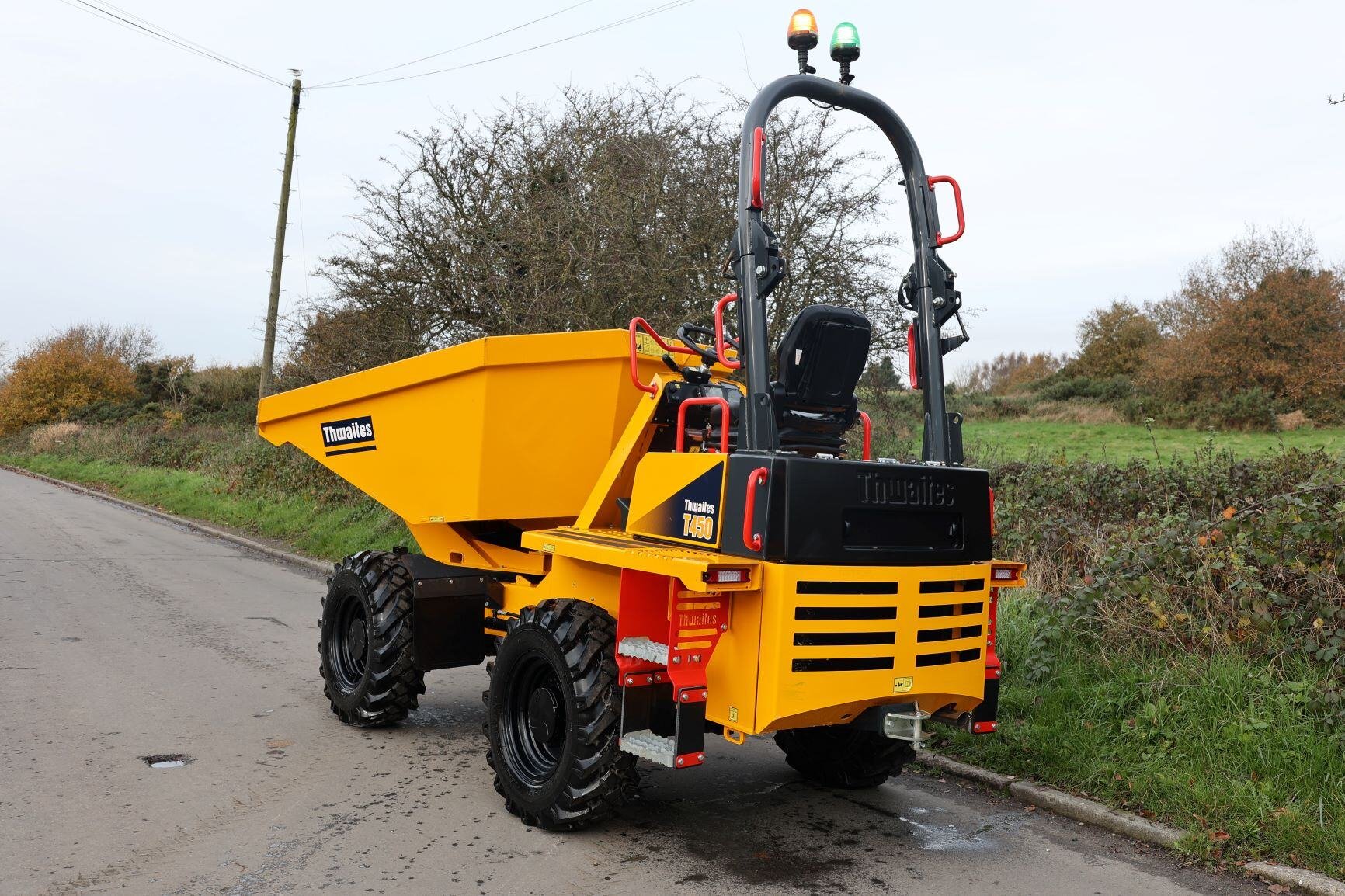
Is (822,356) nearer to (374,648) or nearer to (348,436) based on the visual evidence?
(374,648)

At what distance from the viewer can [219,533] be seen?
16938mm

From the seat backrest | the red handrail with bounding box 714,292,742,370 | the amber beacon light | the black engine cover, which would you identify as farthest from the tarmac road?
the amber beacon light

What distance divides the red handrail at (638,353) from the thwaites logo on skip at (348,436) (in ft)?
6.00

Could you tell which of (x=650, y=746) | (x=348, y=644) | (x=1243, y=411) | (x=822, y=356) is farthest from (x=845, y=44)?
(x=1243, y=411)

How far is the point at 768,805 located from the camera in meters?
4.96

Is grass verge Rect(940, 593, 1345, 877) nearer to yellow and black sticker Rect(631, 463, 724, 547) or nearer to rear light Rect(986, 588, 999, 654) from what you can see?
rear light Rect(986, 588, 999, 654)

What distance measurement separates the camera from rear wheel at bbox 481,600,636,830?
171 inches

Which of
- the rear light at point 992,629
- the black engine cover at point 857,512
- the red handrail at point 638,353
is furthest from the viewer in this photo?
the red handrail at point 638,353

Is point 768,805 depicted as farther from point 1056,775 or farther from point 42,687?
point 42,687

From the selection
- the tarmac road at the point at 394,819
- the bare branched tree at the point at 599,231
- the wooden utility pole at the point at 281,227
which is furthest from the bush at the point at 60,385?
the tarmac road at the point at 394,819

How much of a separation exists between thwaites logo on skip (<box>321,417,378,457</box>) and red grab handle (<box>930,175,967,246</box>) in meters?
3.39

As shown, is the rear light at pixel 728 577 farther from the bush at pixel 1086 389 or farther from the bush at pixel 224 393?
the bush at pixel 224 393

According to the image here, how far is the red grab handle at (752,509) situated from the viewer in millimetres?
3965

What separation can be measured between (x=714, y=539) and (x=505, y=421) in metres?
1.72
